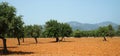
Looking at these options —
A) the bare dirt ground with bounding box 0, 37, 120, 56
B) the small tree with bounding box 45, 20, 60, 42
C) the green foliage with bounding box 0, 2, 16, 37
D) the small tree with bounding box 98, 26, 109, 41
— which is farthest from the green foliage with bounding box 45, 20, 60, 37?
the green foliage with bounding box 0, 2, 16, 37

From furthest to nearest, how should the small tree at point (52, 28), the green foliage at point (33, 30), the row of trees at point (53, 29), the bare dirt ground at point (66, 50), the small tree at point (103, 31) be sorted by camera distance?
1. the small tree at point (103, 31)
2. the row of trees at point (53, 29)
3. the small tree at point (52, 28)
4. the green foliage at point (33, 30)
5. the bare dirt ground at point (66, 50)

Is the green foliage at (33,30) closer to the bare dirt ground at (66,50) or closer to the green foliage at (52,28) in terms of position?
the green foliage at (52,28)

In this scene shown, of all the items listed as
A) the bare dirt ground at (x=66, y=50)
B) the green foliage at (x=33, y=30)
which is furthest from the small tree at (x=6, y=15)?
the green foliage at (x=33, y=30)

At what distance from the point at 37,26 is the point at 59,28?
43.7 feet

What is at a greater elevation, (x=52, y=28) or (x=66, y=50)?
(x=52, y=28)

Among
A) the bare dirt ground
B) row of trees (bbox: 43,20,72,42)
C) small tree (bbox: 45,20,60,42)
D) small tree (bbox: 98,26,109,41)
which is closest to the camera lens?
the bare dirt ground

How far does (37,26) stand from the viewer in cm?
9375

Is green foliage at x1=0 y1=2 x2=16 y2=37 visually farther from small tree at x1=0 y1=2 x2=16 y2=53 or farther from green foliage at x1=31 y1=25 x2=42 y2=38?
green foliage at x1=31 y1=25 x2=42 y2=38

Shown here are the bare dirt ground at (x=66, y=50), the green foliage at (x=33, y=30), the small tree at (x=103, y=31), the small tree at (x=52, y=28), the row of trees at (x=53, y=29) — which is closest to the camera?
the bare dirt ground at (x=66, y=50)

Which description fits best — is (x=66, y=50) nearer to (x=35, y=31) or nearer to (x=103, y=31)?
(x=35, y=31)

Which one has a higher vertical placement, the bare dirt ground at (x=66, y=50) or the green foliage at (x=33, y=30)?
the green foliage at (x=33, y=30)

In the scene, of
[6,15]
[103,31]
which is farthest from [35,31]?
[6,15]

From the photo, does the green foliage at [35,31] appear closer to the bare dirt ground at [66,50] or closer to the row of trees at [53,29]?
the row of trees at [53,29]

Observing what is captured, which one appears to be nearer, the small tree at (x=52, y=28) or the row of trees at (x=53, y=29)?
the small tree at (x=52, y=28)
